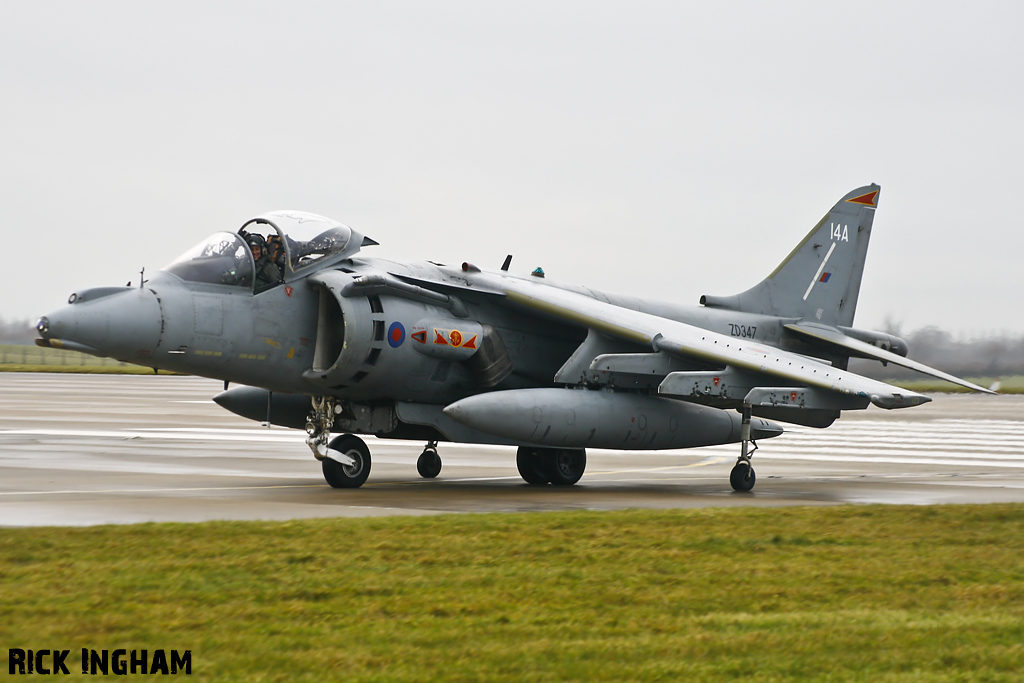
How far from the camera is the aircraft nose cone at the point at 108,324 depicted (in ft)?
38.3

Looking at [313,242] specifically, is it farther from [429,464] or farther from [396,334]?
[429,464]

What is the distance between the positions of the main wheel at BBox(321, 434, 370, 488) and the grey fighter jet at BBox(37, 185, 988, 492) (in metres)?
0.02

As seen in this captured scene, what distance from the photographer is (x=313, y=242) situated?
45.9 feet

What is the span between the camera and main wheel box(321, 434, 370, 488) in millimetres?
14016

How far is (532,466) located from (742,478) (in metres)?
2.96

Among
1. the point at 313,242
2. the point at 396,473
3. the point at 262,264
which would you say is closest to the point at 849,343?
the point at 396,473

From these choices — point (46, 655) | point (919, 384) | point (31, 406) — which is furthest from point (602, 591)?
point (919, 384)

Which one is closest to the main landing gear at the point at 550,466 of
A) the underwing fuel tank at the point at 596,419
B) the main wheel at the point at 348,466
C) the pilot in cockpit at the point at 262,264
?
the underwing fuel tank at the point at 596,419

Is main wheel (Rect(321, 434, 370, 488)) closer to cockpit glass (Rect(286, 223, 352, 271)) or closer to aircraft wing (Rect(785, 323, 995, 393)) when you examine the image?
cockpit glass (Rect(286, 223, 352, 271))

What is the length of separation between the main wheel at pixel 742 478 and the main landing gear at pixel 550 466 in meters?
2.28

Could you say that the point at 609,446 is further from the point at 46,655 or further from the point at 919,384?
the point at 919,384

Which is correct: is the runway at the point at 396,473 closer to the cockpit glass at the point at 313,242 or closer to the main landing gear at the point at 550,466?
the main landing gear at the point at 550,466

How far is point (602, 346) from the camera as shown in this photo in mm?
15406

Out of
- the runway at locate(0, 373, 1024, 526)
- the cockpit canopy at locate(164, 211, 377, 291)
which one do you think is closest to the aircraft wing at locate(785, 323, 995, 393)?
the runway at locate(0, 373, 1024, 526)
